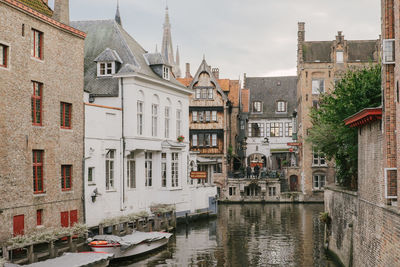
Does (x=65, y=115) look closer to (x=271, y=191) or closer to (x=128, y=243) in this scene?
(x=128, y=243)

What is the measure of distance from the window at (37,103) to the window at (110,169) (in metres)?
6.99

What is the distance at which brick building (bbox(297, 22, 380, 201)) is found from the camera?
58.4 meters

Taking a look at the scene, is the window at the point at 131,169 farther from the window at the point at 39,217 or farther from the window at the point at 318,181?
the window at the point at 318,181

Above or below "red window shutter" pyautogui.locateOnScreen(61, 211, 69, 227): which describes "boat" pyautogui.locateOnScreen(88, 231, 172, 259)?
below

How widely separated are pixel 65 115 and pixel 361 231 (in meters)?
15.3

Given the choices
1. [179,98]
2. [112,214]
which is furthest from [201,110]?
[112,214]

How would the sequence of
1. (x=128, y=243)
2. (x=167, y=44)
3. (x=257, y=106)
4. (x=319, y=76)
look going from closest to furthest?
(x=128, y=243)
(x=319, y=76)
(x=257, y=106)
(x=167, y=44)

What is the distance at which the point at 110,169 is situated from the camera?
31.0m

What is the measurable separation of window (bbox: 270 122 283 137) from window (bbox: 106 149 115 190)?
132ft

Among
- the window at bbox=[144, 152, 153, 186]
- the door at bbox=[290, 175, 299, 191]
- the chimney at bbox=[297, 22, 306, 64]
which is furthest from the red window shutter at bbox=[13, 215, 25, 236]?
the chimney at bbox=[297, 22, 306, 64]

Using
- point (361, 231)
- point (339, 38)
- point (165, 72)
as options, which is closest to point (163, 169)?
point (165, 72)

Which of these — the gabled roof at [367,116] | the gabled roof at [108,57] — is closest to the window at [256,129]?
the gabled roof at [108,57]

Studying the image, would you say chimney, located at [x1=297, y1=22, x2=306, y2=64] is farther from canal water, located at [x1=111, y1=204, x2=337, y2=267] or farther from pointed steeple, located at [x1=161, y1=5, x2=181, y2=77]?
pointed steeple, located at [x1=161, y1=5, x2=181, y2=77]

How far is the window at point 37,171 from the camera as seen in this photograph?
23.7 m
